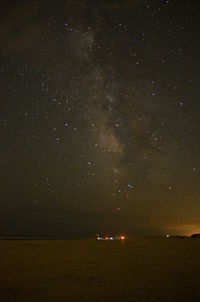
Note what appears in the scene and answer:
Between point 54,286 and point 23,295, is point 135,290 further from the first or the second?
point 23,295

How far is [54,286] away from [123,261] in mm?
8548

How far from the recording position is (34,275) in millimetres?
15852

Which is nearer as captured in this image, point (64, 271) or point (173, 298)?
point (173, 298)

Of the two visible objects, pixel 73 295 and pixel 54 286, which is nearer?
pixel 73 295

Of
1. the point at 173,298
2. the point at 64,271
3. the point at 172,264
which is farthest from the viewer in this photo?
the point at 172,264

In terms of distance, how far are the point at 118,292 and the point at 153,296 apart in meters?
1.25

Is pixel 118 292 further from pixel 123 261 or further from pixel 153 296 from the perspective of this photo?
pixel 123 261

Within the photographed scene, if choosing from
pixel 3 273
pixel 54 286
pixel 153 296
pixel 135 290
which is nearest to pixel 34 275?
pixel 3 273

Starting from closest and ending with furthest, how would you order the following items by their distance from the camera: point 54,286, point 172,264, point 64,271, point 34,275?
1. point 54,286
2. point 34,275
3. point 64,271
4. point 172,264

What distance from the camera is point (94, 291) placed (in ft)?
41.2

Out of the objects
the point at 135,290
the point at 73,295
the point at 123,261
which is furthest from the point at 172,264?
the point at 73,295

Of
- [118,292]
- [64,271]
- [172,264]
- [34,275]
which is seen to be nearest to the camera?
[118,292]

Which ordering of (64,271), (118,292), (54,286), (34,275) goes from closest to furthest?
1. (118,292)
2. (54,286)
3. (34,275)
4. (64,271)

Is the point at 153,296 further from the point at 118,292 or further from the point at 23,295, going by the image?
the point at 23,295
